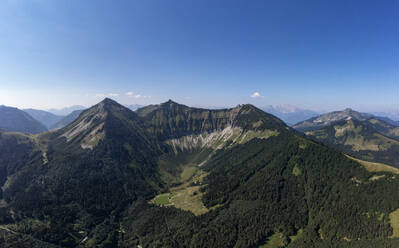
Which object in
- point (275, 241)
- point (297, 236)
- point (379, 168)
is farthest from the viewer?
point (379, 168)

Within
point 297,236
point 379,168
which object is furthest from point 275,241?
point 379,168

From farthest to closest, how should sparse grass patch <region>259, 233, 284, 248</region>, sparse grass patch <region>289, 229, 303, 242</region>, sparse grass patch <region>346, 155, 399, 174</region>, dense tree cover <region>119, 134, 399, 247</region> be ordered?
sparse grass patch <region>346, 155, 399, 174</region>
sparse grass patch <region>289, 229, 303, 242</region>
sparse grass patch <region>259, 233, 284, 248</region>
dense tree cover <region>119, 134, 399, 247</region>

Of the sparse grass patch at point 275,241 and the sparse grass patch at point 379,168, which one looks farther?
the sparse grass patch at point 379,168

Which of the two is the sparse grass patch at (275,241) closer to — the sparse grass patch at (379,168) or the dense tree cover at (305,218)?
the dense tree cover at (305,218)

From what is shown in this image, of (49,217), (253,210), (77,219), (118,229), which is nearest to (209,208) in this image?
(253,210)

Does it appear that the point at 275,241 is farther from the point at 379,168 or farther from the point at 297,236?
the point at 379,168

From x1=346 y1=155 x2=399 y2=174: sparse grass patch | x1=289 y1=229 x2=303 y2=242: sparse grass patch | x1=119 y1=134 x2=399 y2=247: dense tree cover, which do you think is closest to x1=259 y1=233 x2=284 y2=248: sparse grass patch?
x1=119 y1=134 x2=399 y2=247: dense tree cover

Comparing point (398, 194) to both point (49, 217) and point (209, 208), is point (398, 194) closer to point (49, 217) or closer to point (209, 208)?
point (209, 208)

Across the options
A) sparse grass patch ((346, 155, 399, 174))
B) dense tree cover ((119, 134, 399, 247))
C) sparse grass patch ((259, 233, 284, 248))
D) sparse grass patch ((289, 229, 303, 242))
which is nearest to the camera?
dense tree cover ((119, 134, 399, 247))

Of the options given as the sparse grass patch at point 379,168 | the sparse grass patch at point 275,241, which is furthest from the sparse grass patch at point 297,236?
the sparse grass patch at point 379,168

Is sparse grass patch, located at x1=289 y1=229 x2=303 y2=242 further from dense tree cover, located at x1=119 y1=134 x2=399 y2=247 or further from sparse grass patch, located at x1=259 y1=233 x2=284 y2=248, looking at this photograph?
sparse grass patch, located at x1=259 y1=233 x2=284 y2=248

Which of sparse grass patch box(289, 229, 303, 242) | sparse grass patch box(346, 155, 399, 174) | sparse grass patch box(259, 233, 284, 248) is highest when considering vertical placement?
sparse grass patch box(346, 155, 399, 174)
